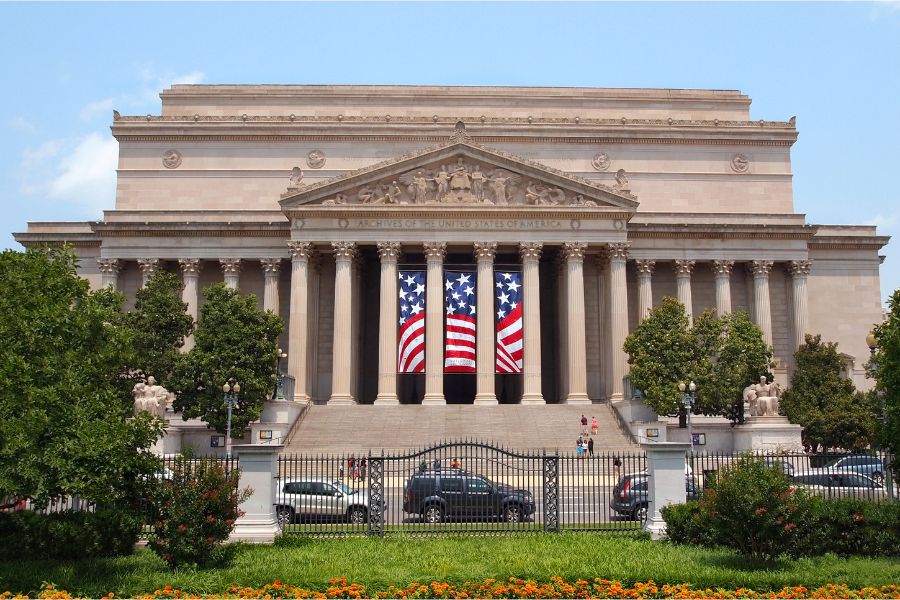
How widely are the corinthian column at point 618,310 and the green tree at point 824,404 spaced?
9.88 m

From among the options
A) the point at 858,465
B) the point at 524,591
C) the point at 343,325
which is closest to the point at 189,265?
the point at 343,325

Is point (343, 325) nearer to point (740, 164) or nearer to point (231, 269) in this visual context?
point (231, 269)

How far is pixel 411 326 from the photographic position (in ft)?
172

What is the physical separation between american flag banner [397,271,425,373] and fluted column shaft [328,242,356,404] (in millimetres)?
3274

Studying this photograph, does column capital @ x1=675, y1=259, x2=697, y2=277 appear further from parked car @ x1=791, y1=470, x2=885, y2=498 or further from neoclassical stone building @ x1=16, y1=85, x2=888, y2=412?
parked car @ x1=791, y1=470, x2=885, y2=498

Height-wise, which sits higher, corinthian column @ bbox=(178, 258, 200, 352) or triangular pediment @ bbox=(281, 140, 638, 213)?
triangular pediment @ bbox=(281, 140, 638, 213)

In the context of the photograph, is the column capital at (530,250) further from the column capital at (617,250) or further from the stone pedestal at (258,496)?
the stone pedestal at (258,496)

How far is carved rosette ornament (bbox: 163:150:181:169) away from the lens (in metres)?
68.0

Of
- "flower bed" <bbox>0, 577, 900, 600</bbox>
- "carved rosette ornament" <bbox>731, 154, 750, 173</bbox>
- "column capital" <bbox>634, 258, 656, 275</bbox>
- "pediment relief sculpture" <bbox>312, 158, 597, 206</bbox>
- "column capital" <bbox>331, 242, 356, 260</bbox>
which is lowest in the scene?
"flower bed" <bbox>0, 577, 900, 600</bbox>

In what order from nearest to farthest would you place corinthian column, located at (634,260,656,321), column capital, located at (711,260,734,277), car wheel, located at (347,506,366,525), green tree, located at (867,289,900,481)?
green tree, located at (867,289,900,481) < car wheel, located at (347,506,366,525) < corinthian column, located at (634,260,656,321) < column capital, located at (711,260,734,277)

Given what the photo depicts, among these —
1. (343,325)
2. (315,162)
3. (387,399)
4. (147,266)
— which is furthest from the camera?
(315,162)

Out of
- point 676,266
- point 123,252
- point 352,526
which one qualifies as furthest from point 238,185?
point 352,526

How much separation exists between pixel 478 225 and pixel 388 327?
8623 millimetres

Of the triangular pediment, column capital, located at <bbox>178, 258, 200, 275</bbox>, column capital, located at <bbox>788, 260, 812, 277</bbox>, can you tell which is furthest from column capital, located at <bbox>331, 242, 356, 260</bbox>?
column capital, located at <bbox>788, 260, 812, 277</bbox>
